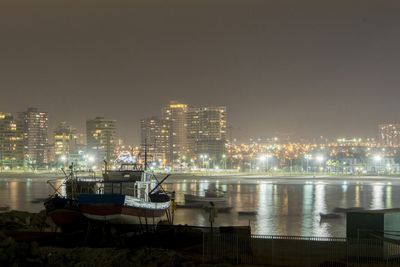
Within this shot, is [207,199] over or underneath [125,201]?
underneath

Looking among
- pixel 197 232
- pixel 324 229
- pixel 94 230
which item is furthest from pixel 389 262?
pixel 324 229

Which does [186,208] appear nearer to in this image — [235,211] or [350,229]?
[235,211]

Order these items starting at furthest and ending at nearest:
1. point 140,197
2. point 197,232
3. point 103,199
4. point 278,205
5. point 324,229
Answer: point 278,205 < point 324,229 < point 140,197 < point 103,199 < point 197,232

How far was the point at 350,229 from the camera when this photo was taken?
1811 centimetres

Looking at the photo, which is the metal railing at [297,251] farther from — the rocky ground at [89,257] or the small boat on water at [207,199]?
the small boat on water at [207,199]

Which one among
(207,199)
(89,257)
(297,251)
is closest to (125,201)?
(89,257)

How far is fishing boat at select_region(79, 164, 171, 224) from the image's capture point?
2212 cm

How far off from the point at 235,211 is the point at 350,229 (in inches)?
1238

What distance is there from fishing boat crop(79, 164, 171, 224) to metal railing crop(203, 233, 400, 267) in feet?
16.9

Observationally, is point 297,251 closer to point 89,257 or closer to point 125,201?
point 89,257

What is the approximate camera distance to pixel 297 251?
17953 mm

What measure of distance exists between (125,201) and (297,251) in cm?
746

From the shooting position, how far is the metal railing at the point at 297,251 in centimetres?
1623

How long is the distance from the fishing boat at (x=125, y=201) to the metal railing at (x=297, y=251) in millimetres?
5139
